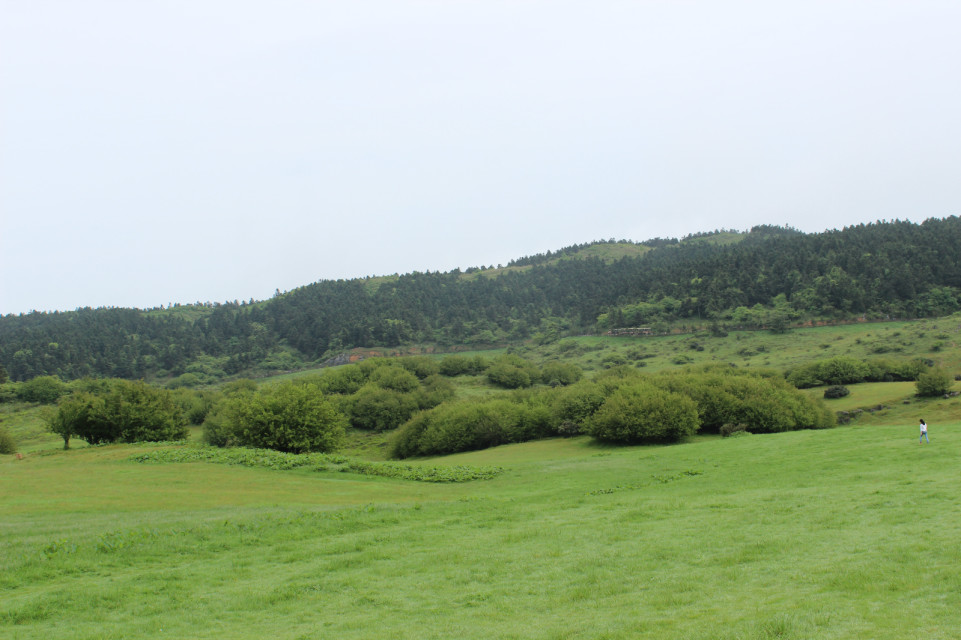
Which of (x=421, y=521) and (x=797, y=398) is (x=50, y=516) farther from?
(x=797, y=398)

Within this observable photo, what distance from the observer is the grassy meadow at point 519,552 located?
9.05 meters

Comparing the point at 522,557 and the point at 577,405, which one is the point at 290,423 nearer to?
the point at 577,405

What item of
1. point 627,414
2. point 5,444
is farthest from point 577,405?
point 5,444

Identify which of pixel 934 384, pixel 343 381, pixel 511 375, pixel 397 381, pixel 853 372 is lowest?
pixel 934 384

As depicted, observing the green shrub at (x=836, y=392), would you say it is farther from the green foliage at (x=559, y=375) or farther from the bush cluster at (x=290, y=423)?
the bush cluster at (x=290, y=423)

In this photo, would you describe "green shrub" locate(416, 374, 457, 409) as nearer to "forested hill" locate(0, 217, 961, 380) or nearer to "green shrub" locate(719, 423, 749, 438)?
"green shrub" locate(719, 423, 749, 438)

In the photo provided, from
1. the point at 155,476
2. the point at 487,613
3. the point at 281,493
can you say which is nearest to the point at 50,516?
the point at 281,493

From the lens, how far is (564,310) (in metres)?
181

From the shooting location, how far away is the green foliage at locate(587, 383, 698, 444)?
130 ft

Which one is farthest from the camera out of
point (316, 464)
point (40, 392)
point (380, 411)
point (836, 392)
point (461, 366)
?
point (461, 366)

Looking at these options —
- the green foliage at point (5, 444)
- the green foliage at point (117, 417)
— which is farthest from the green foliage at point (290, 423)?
the green foliage at point (5, 444)

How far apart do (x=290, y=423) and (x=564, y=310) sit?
14374 cm

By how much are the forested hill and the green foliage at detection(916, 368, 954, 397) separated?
64.9 meters

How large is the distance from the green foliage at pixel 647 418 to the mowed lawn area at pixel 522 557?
521 inches
